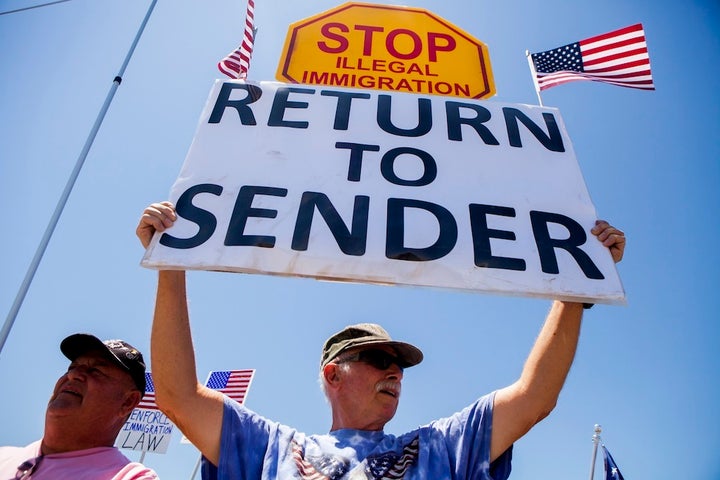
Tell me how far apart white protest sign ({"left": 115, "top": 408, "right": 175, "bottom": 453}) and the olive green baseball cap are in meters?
4.79

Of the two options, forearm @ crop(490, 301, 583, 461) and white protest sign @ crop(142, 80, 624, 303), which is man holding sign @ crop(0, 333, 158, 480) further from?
forearm @ crop(490, 301, 583, 461)

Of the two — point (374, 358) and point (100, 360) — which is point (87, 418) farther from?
point (374, 358)

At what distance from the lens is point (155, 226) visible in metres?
1.56

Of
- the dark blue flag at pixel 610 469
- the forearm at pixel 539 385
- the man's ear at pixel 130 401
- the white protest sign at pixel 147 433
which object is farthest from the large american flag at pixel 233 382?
the dark blue flag at pixel 610 469

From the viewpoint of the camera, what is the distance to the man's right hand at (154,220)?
156 centimetres

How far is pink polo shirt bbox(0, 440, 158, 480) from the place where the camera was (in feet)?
6.42

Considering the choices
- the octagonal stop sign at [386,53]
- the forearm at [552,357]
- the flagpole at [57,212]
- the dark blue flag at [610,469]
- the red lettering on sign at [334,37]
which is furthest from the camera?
the dark blue flag at [610,469]

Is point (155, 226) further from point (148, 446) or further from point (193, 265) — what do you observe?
point (148, 446)

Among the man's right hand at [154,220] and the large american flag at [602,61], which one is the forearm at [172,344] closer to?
the man's right hand at [154,220]

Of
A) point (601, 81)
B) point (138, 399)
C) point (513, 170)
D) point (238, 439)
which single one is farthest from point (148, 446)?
point (601, 81)

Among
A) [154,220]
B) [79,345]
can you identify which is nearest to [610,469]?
[79,345]

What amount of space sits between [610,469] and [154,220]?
11709 mm

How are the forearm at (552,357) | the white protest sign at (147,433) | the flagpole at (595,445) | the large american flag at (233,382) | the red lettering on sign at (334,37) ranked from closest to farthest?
the forearm at (552,357)
the red lettering on sign at (334,37)
the white protest sign at (147,433)
the large american flag at (233,382)
the flagpole at (595,445)

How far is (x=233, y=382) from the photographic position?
749 cm
